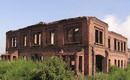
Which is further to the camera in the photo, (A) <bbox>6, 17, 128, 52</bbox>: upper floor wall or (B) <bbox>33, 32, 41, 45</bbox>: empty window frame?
(B) <bbox>33, 32, 41, 45</bbox>: empty window frame

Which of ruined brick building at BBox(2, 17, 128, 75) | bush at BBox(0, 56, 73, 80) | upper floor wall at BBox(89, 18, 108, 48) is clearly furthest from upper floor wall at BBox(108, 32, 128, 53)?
bush at BBox(0, 56, 73, 80)

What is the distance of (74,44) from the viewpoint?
2548cm

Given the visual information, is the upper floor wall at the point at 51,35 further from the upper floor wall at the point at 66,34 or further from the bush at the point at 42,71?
the bush at the point at 42,71

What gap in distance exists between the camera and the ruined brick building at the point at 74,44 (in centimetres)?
2436

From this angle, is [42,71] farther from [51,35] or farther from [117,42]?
[117,42]

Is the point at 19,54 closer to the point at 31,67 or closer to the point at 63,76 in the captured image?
the point at 31,67

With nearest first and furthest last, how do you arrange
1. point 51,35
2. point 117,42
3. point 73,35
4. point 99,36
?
point 73,35 < point 99,36 < point 51,35 < point 117,42

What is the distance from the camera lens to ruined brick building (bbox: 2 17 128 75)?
79.9 feet

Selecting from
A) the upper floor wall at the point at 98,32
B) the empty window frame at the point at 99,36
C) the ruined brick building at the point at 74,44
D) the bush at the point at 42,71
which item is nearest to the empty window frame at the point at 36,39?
the ruined brick building at the point at 74,44

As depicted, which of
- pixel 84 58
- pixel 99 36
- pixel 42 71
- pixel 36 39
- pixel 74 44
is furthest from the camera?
pixel 36 39

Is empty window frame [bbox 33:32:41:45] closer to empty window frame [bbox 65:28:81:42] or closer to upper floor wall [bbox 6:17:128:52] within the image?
upper floor wall [bbox 6:17:128:52]

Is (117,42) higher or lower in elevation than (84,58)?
higher

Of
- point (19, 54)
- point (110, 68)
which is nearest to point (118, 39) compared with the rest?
point (110, 68)

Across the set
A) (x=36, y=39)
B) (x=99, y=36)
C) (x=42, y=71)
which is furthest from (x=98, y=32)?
(x=36, y=39)
